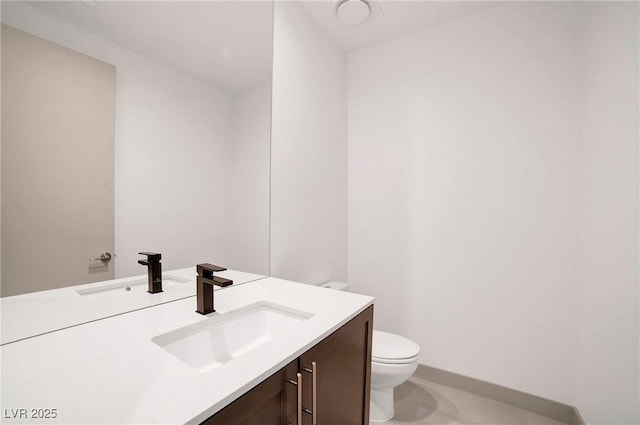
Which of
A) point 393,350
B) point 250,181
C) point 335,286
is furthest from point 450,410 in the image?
point 250,181

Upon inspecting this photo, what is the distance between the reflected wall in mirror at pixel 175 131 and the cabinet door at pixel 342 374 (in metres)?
0.66

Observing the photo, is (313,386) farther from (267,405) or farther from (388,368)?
(388,368)

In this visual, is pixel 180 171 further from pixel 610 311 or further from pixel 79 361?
pixel 610 311

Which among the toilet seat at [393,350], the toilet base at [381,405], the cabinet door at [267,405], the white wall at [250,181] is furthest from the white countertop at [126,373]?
the toilet base at [381,405]

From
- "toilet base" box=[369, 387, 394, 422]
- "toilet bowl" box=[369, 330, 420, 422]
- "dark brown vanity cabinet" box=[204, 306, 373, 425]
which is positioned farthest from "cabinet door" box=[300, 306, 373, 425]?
"toilet base" box=[369, 387, 394, 422]

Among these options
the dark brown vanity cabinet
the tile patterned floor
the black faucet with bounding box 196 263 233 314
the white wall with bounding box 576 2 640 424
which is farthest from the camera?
the tile patterned floor

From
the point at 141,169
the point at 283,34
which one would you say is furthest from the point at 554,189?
the point at 141,169

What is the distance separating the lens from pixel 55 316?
86 centimetres

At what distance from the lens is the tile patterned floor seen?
1.65 meters

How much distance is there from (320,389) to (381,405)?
1.03 metres

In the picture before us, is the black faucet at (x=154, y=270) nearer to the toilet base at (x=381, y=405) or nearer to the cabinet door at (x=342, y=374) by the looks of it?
the cabinet door at (x=342, y=374)

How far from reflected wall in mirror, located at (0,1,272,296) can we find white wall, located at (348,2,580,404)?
1.02m

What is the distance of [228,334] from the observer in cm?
103

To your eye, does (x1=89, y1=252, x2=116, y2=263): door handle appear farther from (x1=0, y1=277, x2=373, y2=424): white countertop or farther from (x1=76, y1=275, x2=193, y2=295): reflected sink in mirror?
(x1=0, y1=277, x2=373, y2=424): white countertop
